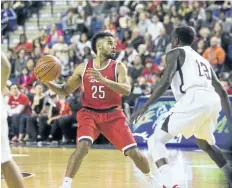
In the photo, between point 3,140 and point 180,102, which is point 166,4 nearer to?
A: point 180,102

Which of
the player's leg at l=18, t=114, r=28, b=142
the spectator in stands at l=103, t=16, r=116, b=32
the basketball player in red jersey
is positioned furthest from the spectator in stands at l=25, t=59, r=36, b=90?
the basketball player in red jersey

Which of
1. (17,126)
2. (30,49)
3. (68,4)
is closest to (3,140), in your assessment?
(17,126)

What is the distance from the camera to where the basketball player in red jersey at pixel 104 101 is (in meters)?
7.21

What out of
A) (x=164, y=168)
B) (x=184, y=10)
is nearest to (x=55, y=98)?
(x=184, y=10)

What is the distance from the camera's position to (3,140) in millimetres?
5047

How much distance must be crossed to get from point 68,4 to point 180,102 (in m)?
14.7

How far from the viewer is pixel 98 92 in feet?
Answer: 24.1

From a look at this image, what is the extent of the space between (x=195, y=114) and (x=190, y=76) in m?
0.40

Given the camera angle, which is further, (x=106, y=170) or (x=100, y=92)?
(x=106, y=170)

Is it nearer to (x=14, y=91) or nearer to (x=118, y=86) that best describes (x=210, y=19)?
(x=14, y=91)

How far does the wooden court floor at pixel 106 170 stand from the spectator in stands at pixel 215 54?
2.70m

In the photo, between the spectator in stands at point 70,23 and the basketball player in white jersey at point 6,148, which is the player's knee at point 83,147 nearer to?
the basketball player in white jersey at point 6,148

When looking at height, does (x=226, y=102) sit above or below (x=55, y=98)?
above

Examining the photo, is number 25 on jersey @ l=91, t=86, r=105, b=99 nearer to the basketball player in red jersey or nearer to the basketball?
the basketball player in red jersey
